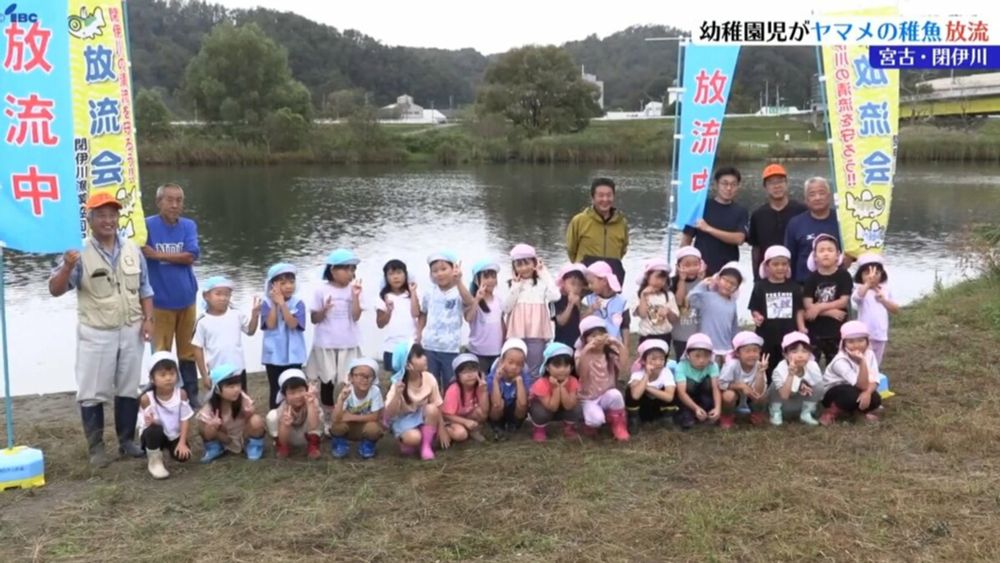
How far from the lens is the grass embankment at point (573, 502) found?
3.69m

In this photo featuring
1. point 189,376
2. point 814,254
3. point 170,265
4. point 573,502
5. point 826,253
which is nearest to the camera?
point 573,502

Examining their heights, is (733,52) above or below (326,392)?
above

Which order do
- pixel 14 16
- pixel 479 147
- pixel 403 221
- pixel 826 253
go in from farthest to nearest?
1. pixel 479 147
2. pixel 403 221
3. pixel 826 253
4. pixel 14 16

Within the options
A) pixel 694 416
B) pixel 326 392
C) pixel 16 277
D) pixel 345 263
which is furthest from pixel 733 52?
pixel 16 277

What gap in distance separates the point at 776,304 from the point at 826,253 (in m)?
0.46

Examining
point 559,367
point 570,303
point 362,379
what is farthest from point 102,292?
point 570,303

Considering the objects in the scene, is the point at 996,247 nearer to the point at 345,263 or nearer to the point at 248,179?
the point at 345,263

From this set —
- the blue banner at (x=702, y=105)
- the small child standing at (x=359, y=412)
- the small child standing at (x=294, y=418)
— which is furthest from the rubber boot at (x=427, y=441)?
the blue banner at (x=702, y=105)

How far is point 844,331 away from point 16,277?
1261 cm

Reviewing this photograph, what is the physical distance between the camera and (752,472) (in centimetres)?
450

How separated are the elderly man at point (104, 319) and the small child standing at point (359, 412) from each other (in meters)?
1.20

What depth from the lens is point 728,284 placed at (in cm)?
556

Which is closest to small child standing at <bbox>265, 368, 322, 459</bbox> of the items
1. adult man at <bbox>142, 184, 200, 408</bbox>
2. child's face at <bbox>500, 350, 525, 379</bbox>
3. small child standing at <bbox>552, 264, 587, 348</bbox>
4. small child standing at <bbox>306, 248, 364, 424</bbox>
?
small child standing at <bbox>306, 248, 364, 424</bbox>

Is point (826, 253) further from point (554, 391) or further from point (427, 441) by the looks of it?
point (427, 441)
